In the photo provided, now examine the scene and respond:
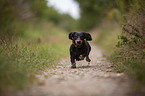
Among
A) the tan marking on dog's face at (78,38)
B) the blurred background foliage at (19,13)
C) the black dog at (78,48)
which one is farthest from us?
the blurred background foliage at (19,13)

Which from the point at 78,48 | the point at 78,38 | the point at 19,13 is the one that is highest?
the point at 19,13

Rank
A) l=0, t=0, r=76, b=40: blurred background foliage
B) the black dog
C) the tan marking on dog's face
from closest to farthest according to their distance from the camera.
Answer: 1. the tan marking on dog's face
2. the black dog
3. l=0, t=0, r=76, b=40: blurred background foliage

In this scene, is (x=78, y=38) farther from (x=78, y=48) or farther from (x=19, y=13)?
(x=19, y=13)

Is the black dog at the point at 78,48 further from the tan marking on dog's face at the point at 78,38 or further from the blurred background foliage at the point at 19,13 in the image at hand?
the blurred background foliage at the point at 19,13

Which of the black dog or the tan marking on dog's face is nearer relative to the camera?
the tan marking on dog's face

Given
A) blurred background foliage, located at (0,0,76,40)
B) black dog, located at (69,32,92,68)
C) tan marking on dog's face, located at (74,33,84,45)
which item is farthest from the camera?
blurred background foliage, located at (0,0,76,40)

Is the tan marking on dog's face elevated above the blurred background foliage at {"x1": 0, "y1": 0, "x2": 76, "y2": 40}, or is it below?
below

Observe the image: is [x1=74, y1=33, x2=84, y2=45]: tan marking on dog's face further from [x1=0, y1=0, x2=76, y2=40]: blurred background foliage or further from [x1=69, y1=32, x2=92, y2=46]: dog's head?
[x1=0, y1=0, x2=76, y2=40]: blurred background foliage

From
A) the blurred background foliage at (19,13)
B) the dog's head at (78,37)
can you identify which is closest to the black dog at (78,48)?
the dog's head at (78,37)

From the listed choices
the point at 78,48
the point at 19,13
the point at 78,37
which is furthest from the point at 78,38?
the point at 19,13

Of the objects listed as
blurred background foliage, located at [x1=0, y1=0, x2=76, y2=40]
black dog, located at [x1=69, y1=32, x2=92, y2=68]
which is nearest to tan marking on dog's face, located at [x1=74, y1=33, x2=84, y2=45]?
black dog, located at [x1=69, y1=32, x2=92, y2=68]

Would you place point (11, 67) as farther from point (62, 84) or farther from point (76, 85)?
point (76, 85)

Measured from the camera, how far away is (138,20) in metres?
4.19

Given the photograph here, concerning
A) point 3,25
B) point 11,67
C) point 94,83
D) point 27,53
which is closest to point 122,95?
point 94,83
